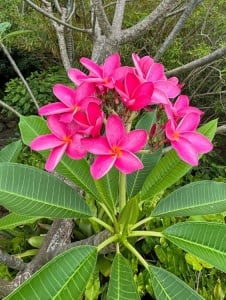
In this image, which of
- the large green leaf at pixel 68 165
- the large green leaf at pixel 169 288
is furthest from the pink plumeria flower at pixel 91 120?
the large green leaf at pixel 169 288

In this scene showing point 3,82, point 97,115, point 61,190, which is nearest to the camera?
point 97,115

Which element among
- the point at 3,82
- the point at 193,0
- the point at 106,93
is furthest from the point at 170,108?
the point at 3,82

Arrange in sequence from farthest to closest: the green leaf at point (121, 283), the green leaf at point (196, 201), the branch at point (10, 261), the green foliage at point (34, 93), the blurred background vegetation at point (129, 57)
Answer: the green foliage at point (34, 93) < the blurred background vegetation at point (129, 57) < the branch at point (10, 261) < the green leaf at point (196, 201) < the green leaf at point (121, 283)

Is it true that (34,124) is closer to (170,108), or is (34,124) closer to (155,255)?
(170,108)

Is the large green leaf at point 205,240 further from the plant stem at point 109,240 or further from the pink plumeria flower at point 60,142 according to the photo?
the pink plumeria flower at point 60,142

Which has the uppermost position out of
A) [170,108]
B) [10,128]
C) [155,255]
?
[170,108]

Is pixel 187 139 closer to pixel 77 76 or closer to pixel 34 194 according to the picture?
pixel 77 76

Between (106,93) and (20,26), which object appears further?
(20,26)

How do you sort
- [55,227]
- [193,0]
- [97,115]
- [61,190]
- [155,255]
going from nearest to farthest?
[97,115], [61,190], [193,0], [55,227], [155,255]
